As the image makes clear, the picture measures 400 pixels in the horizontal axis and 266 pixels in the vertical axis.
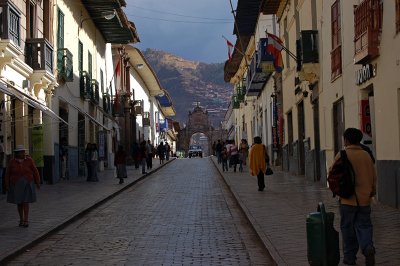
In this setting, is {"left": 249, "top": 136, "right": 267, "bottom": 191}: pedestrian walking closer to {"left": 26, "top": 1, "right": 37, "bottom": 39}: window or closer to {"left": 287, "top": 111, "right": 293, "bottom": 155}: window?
{"left": 26, "top": 1, "right": 37, "bottom": 39}: window

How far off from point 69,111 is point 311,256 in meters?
21.1

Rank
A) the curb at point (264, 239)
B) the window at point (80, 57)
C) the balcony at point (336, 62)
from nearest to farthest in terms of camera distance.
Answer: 1. the curb at point (264, 239)
2. the balcony at point (336, 62)
3. the window at point (80, 57)

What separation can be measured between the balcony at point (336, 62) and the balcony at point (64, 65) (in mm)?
10910

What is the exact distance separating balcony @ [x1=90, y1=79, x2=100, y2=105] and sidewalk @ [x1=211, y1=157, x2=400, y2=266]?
1302cm

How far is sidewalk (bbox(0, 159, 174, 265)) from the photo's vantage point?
10112mm

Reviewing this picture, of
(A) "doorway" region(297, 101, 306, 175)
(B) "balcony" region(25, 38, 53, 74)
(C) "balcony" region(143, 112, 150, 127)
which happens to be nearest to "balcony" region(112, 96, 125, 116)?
(A) "doorway" region(297, 101, 306, 175)

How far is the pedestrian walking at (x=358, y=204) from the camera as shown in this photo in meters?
7.11

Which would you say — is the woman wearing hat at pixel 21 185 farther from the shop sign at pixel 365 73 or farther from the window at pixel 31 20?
the window at pixel 31 20

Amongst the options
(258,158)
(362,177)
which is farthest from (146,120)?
(362,177)

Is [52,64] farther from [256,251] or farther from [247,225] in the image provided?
[256,251]

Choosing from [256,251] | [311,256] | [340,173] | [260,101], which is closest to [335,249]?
[311,256]

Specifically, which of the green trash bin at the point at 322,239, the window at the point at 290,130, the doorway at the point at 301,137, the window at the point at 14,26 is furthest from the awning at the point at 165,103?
the green trash bin at the point at 322,239

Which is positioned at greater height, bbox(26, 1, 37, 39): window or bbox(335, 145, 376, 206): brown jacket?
bbox(26, 1, 37, 39): window

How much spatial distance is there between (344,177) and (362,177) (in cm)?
22
